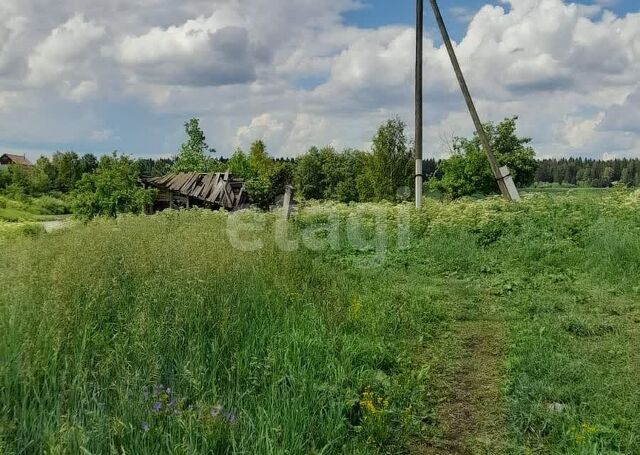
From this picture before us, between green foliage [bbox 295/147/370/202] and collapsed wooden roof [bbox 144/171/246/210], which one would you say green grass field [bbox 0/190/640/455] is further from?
green foliage [bbox 295/147/370/202]

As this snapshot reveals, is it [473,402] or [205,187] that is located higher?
[205,187]

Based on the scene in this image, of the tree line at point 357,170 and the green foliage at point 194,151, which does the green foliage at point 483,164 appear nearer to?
the tree line at point 357,170

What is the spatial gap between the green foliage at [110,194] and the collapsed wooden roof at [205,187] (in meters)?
3.51

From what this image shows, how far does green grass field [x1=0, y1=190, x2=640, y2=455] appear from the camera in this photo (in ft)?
9.30

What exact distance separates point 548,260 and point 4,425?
7.47 metres

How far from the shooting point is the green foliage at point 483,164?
33.7m

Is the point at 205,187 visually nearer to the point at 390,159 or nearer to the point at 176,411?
the point at 390,159

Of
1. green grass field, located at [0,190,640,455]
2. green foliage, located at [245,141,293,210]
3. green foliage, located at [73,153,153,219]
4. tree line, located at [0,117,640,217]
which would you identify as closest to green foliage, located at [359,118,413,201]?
tree line, located at [0,117,640,217]

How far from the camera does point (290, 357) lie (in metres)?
3.84

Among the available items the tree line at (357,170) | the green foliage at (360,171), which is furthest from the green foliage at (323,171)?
the tree line at (357,170)

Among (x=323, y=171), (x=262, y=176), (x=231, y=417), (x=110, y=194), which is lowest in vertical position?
(x=231, y=417)

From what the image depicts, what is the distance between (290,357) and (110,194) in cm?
1498

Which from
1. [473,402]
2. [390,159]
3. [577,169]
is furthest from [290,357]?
[577,169]

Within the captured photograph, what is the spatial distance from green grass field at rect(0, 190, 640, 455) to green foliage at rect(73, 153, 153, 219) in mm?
10914
